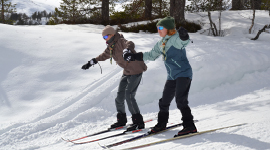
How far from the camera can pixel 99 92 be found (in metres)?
5.45

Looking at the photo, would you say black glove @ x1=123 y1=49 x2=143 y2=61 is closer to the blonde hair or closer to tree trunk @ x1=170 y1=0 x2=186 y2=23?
the blonde hair

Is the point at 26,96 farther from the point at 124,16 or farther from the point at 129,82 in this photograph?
the point at 124,16

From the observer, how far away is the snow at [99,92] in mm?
3650

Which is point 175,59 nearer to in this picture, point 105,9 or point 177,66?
point 177,66

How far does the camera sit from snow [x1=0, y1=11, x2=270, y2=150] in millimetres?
3650

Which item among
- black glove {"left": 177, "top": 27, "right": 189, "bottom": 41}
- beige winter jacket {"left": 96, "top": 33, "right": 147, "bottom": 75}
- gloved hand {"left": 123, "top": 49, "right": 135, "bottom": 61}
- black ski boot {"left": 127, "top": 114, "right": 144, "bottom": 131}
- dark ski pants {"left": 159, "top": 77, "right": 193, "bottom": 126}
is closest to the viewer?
black glove {"left": 177, "top": 27, "right": 189, "bottom": 41}

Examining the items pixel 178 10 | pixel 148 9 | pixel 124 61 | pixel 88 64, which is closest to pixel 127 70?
pixel 124 61

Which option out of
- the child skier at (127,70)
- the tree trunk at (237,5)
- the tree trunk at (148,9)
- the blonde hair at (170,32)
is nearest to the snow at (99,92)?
the child skier at (127,70)

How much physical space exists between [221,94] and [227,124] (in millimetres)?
2375

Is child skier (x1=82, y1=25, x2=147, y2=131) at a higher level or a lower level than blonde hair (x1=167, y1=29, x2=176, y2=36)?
lower

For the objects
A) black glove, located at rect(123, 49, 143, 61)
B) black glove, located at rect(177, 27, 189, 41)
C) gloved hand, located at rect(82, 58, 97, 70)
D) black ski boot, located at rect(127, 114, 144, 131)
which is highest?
black glove, located at rect(177, 27, 189, 41)

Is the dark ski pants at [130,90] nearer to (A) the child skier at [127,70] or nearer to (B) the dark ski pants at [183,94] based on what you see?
(A) the child skier at [127,70]

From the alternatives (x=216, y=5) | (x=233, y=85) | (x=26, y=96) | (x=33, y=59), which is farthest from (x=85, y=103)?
(x=216, y=5)

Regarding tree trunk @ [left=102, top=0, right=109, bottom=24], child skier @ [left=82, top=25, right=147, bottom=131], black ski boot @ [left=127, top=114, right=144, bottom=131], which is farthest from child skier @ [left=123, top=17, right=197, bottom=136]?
tree trunk @ [left=102, top=0, right=109, bottom=24]
